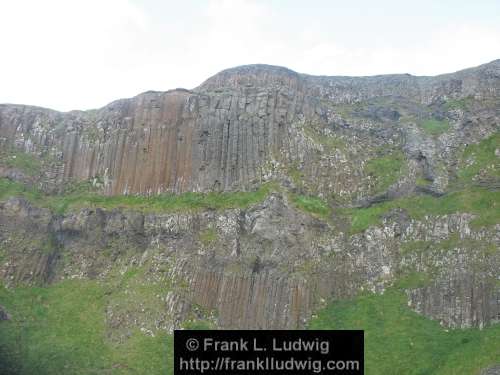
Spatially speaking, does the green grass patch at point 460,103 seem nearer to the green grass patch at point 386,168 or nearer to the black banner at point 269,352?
the green grass patch at point 386,168

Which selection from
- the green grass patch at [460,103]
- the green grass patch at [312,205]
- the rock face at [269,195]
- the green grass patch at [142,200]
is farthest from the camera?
the green grass patch at [460,103]

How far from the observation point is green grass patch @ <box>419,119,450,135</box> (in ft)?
159

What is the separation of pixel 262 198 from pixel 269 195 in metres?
0.70

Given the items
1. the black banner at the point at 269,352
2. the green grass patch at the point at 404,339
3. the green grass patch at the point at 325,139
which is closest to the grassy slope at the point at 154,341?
the green grass patch at the point at 404,339

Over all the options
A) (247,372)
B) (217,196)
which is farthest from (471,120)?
(247,372)

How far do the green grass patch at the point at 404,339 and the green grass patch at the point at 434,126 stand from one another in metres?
18.9

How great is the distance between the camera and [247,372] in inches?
1189

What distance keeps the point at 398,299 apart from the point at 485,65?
30175 millimetres

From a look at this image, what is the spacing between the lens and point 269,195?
44.0m

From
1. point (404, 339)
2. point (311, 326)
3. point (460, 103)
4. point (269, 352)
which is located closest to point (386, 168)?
point (460, 103)

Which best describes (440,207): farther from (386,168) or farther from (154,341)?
(154,341)

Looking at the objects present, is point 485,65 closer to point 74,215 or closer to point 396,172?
point 396,172

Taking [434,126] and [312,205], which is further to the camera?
[434,126]

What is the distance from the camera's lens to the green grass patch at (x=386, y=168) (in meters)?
45.6
